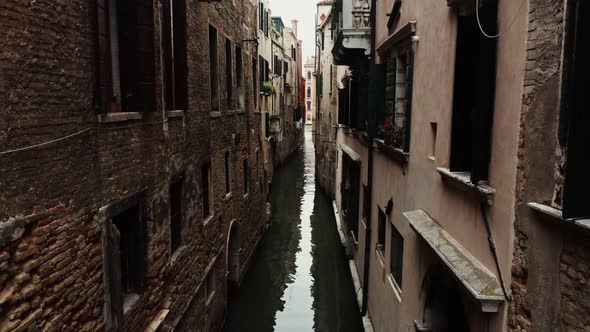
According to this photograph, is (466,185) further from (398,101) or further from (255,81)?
(255,81)

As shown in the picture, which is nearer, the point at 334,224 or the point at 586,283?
the point at 586,283

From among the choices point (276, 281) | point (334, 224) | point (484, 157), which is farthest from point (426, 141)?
point (334, 224)

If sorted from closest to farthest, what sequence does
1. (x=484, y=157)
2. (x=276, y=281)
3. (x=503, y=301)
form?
(x=503, y=301) < (x=484, y=157) < (x=276, y=281)

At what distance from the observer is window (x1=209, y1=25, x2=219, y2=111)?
11.1m

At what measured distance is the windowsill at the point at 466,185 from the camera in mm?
4300

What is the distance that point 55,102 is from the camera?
4246 millimetres

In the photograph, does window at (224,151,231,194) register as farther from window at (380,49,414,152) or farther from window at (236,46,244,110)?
window at (380,49,414,152)

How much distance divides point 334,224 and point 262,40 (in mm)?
9748

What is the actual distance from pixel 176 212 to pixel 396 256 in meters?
4.09

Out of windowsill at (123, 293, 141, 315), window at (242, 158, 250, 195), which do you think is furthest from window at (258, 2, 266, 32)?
windowsill at (123, 293, 141, 315)

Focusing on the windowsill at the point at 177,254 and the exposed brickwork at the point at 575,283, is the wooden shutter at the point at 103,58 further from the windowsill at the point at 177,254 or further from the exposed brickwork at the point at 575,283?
the exposed brickwork at the point at 575,283

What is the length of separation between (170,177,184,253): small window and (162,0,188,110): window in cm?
144

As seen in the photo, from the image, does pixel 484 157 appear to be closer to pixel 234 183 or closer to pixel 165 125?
pixel 165 125

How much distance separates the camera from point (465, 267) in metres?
4.61
